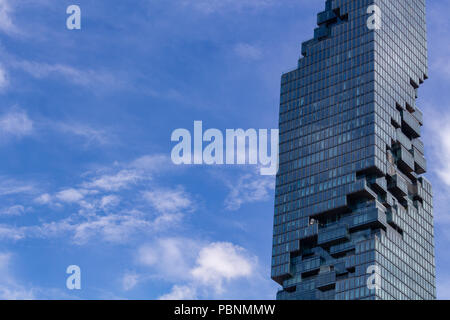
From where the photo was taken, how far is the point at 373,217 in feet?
653

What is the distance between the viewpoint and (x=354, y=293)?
630 ft
